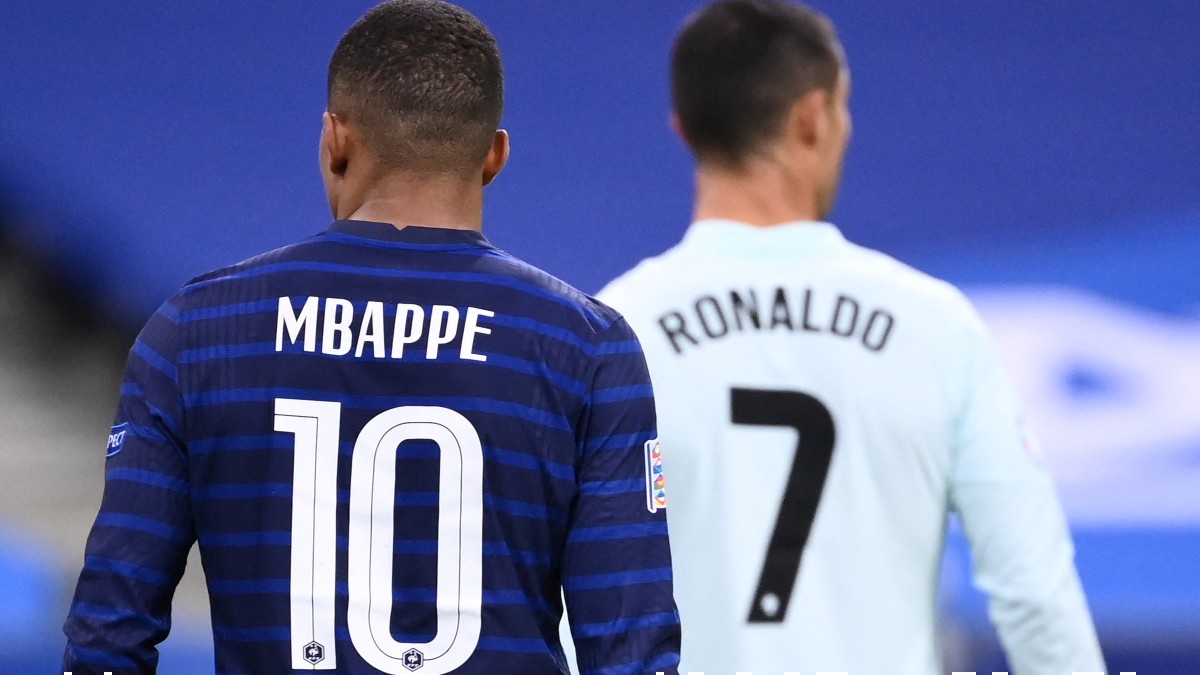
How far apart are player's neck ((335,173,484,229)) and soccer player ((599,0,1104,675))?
15.4 inches

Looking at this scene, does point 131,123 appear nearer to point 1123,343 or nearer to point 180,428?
point 1123,343

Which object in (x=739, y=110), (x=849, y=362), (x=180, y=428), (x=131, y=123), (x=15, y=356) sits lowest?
(x=180, y=428)

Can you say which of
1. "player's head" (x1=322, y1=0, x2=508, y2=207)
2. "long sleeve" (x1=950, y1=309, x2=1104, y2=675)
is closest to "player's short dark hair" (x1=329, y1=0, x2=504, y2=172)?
"player's head" (x1=322, y1=0, x2=508, y2=207)

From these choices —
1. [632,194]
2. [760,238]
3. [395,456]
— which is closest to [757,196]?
[760,238]

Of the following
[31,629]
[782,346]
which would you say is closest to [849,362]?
[782,346]

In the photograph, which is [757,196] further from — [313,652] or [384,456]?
[313,652]

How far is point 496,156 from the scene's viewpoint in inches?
53.1

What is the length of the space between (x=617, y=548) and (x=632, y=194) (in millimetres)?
2948

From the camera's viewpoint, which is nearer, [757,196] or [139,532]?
[139,532]

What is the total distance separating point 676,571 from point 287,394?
0.55m

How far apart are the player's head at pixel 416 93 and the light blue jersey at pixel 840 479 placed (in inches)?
16.2

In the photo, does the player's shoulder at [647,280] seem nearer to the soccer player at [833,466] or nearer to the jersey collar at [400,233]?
the soccer player at [833,466]

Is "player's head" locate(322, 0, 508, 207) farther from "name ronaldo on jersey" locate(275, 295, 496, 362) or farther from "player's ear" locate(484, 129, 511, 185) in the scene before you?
"name ronaldo on jersey" locate(275, 295, 496, 362)

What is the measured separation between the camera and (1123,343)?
3.98 metres
